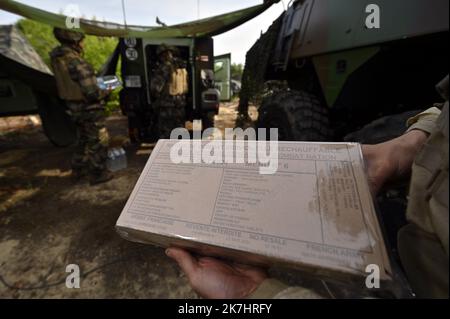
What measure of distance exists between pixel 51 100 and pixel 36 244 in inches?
122

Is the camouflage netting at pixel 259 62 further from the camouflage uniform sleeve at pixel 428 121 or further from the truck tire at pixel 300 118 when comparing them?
the camouflage uniform sleeve at pixel 428 121

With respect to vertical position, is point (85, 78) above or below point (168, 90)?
above

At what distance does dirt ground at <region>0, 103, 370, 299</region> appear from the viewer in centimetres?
156

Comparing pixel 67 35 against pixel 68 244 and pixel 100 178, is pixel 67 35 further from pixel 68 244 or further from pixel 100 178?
pixel 68 244

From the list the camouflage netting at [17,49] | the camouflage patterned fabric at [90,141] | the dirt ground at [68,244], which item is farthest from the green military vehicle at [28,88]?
the camouflage patterned fabric at [90,141]

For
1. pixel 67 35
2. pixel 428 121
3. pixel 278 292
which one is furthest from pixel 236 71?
pixel 278 292

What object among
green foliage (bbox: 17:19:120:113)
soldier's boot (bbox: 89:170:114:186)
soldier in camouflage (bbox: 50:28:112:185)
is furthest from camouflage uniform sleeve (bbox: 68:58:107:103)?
green foliage (bbox: 17:19:120:113)

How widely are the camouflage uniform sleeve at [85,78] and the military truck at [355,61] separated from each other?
1.91m

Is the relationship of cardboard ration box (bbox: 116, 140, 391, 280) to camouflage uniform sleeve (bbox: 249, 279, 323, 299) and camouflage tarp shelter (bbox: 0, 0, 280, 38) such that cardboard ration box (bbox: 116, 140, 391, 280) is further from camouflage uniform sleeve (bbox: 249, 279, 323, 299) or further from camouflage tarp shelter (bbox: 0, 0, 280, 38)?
camouflage tarp shelter (bbox: 0, 0, 280, 38)

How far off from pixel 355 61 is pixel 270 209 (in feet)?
4.53

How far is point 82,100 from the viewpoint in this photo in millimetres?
2807
